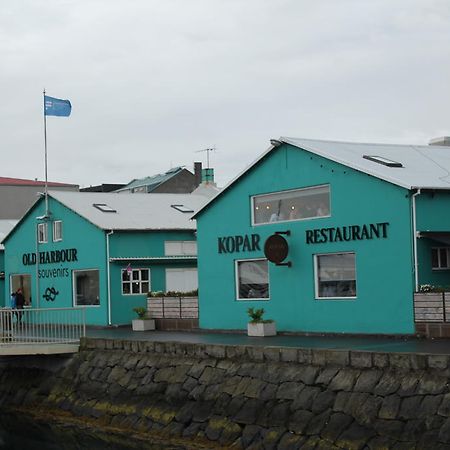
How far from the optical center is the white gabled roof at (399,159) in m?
25.0

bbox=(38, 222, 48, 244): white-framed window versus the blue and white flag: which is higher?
the blue and white flag

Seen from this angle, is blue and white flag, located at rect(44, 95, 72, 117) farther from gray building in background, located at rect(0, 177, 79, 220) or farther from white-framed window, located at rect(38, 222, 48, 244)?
gray building in background, located at rect(0, 177, 79, 220)

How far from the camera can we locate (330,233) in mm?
26516

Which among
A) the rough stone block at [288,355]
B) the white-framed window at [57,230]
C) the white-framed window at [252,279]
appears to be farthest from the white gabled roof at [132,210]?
the rough stone block at [288,355]

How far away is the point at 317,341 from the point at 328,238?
3442mm

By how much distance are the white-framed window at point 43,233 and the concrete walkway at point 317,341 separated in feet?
29.3

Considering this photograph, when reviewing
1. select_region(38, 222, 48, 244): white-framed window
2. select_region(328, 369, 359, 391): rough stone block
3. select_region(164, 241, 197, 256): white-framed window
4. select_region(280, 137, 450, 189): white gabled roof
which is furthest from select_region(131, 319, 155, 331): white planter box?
select_region(328, 369, 359, 391): rough stone block

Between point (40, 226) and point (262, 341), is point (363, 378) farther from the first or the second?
point (40, 226)

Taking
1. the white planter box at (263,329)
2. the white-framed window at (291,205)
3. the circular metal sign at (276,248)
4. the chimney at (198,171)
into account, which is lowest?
the white planter box at (263,329)

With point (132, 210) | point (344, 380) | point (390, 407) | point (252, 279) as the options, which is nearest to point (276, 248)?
point (252, 279)

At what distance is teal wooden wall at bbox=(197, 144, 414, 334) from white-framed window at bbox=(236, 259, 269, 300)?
19 cm

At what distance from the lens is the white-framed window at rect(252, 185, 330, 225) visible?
2694cm

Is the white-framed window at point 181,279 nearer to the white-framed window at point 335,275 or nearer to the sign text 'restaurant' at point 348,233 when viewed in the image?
the sign text 'restaurant' at point 348,233

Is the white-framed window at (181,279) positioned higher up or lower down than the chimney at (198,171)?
lower down
